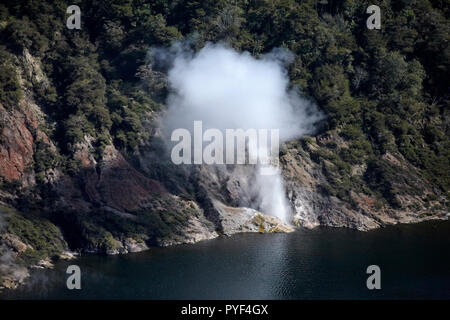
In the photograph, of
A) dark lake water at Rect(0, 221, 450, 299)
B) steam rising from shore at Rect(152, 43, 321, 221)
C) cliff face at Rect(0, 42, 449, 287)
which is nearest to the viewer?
dark lake water at Rect(0, 221, 450, 299)

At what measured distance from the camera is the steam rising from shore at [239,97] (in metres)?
121

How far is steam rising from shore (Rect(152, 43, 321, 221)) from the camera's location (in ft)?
397

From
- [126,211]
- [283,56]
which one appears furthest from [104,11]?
[126,211]

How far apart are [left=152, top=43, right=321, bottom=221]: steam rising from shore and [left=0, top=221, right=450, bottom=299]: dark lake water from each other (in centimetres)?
1163

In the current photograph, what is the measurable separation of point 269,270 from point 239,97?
32.5m

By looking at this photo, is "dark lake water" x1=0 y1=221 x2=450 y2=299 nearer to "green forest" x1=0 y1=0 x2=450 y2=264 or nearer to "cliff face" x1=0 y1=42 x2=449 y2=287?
"cliff face" x1=0 y1=42 x2=449 y2=287

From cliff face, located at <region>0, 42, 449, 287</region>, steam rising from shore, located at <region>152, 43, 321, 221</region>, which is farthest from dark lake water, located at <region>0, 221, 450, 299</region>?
steam rising from shore, located at <region>152, 43, 321, 221</region>

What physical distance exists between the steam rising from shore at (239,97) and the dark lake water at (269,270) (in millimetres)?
11630

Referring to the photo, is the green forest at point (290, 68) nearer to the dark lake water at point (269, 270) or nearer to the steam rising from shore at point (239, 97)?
the steam rising from shore at point (239, 97)

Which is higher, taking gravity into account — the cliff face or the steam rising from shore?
the steam rising from shore

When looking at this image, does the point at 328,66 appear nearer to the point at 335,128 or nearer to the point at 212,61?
the point at 335,128

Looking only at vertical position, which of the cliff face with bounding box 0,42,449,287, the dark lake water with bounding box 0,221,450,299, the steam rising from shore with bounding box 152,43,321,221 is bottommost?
the dark lake water with bounding box 0,221,450,299

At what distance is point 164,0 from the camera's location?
137 m
